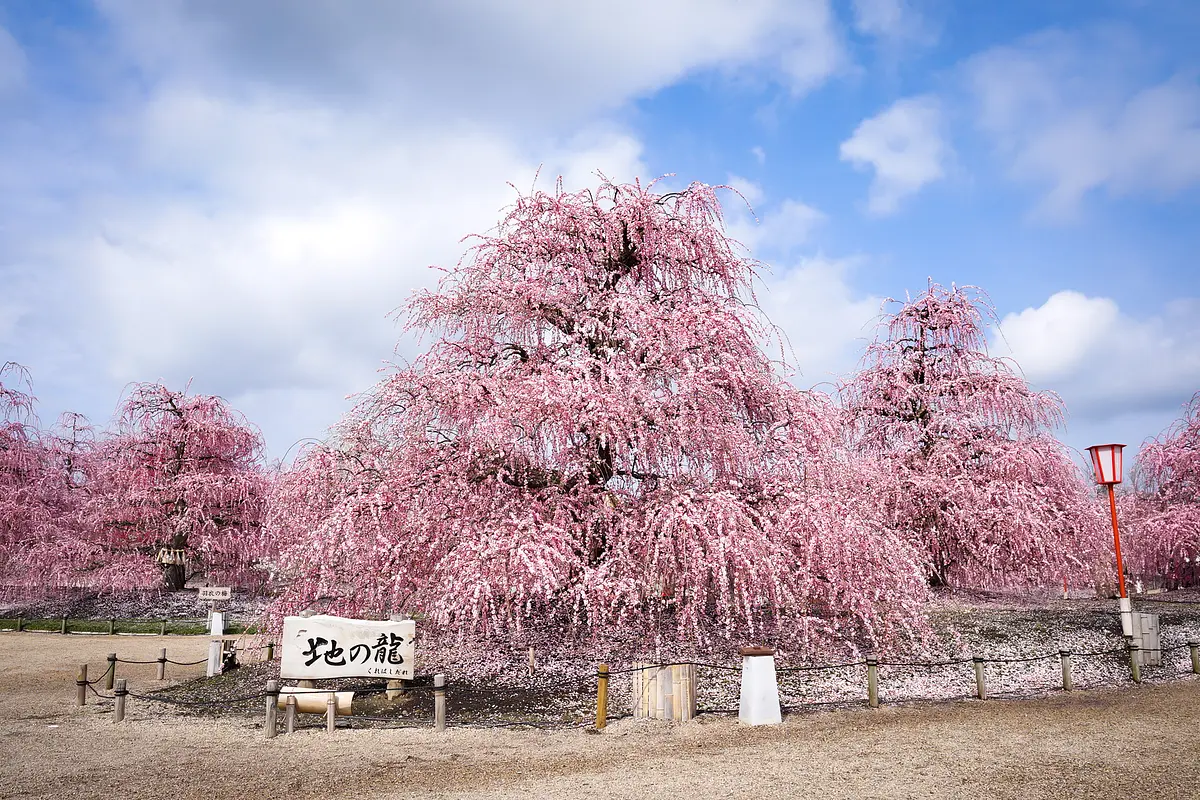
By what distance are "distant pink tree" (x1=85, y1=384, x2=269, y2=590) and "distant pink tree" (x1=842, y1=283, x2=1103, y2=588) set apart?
65.0 feet

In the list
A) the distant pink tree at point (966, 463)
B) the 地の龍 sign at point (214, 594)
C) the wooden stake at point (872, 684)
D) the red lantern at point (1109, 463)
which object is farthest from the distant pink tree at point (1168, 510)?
the 地の龍 sign at point (214, 594)

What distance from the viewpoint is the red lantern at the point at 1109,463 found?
14.0 meters

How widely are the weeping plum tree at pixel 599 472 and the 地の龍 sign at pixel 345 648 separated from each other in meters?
0.86

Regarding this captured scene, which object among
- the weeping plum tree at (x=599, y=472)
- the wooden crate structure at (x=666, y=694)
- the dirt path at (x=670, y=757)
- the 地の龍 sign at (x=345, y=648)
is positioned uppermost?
the weeping plum tree at (x=599, y=472)

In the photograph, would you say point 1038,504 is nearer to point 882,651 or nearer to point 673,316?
point 882,651

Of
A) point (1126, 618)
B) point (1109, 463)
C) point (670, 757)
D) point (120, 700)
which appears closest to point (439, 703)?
point (670, 757)

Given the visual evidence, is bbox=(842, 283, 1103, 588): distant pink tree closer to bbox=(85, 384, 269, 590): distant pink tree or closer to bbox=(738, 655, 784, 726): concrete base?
bbox=(738, 655, 784, 726): concrete base

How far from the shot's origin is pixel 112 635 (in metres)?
21.9

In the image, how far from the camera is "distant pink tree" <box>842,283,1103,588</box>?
19.0m

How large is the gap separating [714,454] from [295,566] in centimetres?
822

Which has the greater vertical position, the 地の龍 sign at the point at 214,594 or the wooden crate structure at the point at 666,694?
the 地の龍 sign at the point at 214,594

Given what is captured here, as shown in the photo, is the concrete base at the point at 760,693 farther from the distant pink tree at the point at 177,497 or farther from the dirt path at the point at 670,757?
the distant pink tree at the point at 177,497

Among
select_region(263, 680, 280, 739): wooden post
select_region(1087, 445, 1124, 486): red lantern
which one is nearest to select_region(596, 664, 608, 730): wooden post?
select_region(263, 680, 280, 739): wooden post

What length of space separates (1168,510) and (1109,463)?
11664mm
